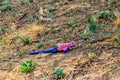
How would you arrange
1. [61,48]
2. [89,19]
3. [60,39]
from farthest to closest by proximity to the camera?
[89,19]
[60,39]
[61,48]

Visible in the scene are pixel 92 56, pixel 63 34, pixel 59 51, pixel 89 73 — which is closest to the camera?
pixel 89 73

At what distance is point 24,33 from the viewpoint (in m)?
7.28

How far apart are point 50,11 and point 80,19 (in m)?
1.20

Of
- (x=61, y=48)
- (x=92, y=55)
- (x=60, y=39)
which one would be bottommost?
(x=60, y=39)

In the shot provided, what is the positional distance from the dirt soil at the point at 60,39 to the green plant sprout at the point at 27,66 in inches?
2.8

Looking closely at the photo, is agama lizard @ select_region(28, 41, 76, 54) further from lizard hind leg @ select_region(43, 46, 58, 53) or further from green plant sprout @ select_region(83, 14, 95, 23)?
green plant sprout @ select_region(83, 14, 95, 23)

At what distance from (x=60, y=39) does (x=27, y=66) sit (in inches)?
54.5

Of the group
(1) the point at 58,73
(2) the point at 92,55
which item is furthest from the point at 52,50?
(1) the point at 58,73

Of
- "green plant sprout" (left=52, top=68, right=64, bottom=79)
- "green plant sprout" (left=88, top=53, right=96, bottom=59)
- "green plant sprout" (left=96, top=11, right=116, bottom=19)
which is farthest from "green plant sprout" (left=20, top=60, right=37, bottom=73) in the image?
"green plant sprout" (left=96, top=11, right=116, bottom=19)

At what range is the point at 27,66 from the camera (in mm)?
5348

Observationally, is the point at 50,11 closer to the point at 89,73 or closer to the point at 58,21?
the point at 58,21

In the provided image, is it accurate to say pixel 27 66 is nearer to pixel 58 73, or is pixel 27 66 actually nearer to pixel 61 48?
pixel 58 73

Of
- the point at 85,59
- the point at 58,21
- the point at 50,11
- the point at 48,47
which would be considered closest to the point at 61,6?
the point at 50,11

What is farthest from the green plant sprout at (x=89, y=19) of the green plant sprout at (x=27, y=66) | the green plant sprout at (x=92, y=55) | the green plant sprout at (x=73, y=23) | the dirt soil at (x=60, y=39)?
the green plant sprout at (x=27, y=66)
